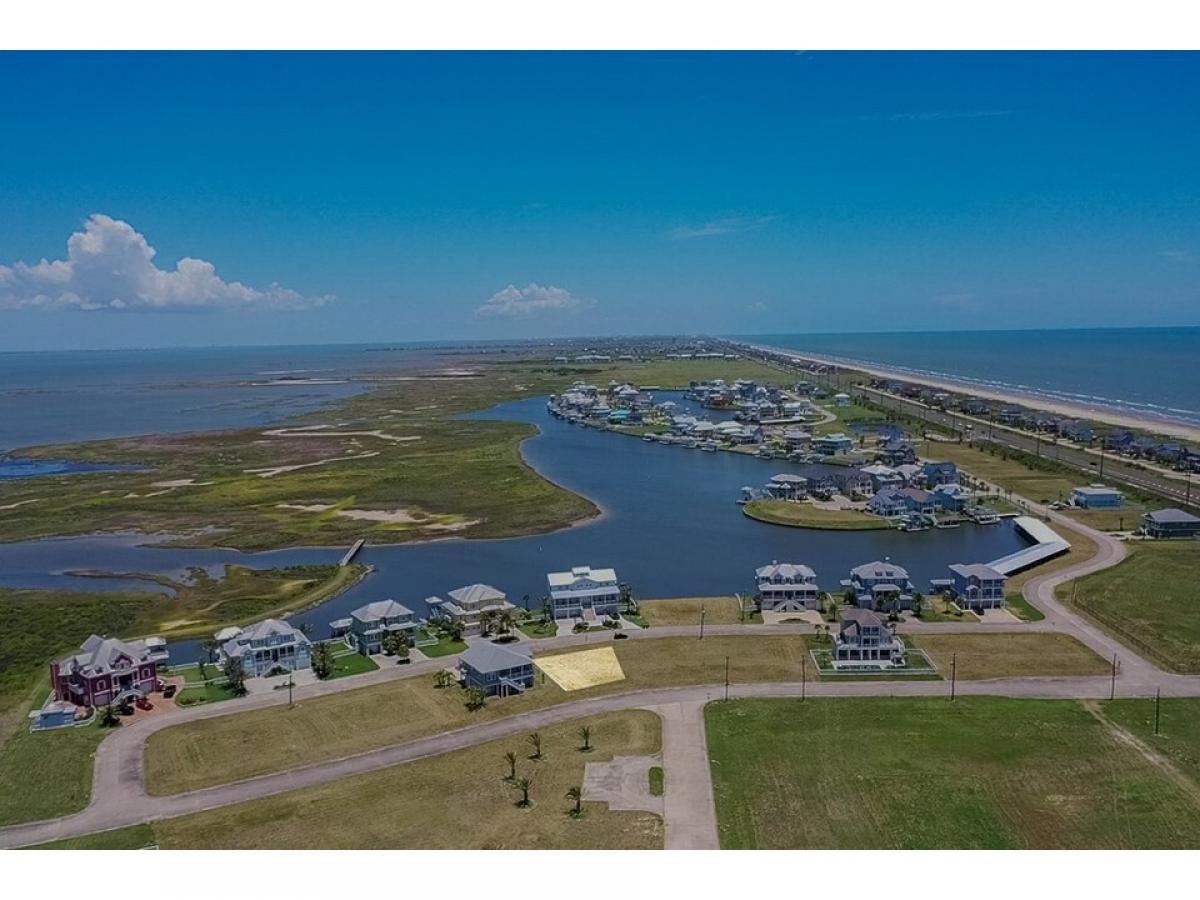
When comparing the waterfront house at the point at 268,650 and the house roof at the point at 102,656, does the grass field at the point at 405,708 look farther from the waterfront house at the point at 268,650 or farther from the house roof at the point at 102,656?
the house roof at the point at 102,656

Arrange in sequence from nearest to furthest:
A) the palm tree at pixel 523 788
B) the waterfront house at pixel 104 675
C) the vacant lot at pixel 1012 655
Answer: the palm tree at pixel 523 788 → the waterfront house at pixel 104 675 → the vacant lot at pixel 1012 655

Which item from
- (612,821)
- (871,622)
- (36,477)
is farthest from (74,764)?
(36,477)

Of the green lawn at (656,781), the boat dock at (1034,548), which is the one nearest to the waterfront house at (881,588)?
the boat dock at (1034,548)

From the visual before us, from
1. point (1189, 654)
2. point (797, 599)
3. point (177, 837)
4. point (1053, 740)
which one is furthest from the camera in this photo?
point (797, 599)

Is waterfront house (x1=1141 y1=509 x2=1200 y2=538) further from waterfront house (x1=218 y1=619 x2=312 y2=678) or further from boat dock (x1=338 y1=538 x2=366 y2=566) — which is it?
waterfront house (x1=218 y1=619 x2=312 y2=678)

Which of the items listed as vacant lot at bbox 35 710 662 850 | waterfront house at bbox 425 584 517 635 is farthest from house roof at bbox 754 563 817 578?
vacant lot at bbox 35 710 662 850

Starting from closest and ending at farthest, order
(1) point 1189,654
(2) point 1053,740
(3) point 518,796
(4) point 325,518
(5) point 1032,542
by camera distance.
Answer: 1. (3) point 518,796
2. (2) point 1053,740
3. (1) point 1189,654
4. (5) point 1032,542
5. (4) point 325,518

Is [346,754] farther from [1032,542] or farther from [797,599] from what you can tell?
[1032,542]
